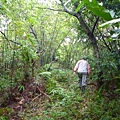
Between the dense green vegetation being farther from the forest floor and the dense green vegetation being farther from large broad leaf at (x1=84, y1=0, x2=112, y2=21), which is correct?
large broad leaf at (x1=84, y1=0, x2=112, y2=21)

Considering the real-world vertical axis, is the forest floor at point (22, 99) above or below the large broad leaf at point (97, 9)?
below

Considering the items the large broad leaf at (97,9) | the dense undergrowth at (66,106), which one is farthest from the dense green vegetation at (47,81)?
the large broad leaf at (97,9)

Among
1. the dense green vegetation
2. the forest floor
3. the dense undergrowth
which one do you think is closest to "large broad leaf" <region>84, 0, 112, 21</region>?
the dense green vegetation

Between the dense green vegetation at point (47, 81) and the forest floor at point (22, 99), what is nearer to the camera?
the dense green vegetation at point (47, 81)

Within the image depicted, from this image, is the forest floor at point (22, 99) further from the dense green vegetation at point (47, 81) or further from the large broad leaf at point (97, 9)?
the large broad leaf at point (97, 9)

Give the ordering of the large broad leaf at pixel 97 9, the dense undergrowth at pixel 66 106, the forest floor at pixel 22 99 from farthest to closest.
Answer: the forest floor at pixel 22 99, the dense undergrowth at pixel 66 106, the large broad leaf at pixel 97 9

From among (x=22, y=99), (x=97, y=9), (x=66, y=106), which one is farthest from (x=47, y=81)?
(x=97, y=9)

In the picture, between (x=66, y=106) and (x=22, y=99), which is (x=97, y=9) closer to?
(x=66, y=106)

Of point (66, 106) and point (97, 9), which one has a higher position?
point (97, 9)

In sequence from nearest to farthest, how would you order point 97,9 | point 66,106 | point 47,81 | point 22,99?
point 97,9 → point 66,106 → point 22,99 → point 47,81

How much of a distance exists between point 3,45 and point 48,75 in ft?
8.41

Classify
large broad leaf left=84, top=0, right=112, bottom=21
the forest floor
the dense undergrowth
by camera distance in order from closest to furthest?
large broad leaf left=84, top=0, right=112, bottom=21, the dense undergrowth, the forest floor

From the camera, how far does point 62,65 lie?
15.3 m

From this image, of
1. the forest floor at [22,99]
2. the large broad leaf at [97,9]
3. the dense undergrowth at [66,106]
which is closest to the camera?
the large broad leaf at [97,9]
